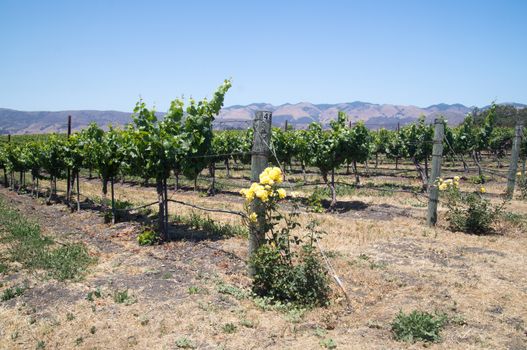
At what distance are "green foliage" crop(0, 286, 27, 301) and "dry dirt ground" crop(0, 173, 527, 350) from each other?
11 centimetres

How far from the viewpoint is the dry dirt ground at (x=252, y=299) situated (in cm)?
488

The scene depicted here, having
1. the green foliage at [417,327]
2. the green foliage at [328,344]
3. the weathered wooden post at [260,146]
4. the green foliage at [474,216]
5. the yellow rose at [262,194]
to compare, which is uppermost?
the weathered wooden post at [260,146]

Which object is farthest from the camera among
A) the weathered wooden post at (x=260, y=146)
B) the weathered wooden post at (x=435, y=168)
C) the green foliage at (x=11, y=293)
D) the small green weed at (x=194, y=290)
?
the weathered wooden post at (x=435, y=168)

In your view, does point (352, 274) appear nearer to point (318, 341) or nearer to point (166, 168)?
point (318, 341)

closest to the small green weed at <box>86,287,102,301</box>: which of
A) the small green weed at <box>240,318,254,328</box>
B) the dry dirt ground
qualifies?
the dry dirt ground

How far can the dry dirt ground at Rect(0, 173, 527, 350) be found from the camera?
16.0ft

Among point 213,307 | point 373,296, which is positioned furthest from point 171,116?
point 373,296

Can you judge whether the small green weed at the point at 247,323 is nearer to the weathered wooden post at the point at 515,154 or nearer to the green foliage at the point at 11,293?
the green foliage at the point at 11,293

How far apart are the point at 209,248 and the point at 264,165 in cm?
300

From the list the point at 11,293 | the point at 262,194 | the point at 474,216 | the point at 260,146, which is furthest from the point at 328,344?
the point at 474,216

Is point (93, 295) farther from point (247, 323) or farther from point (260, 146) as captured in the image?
point (260, 146)

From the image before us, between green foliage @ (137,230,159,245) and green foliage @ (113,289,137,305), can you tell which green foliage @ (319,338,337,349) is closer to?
green foliage @ (113,289,137,305)

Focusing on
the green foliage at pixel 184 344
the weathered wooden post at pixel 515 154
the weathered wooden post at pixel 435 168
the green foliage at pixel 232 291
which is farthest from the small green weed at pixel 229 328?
the weathered wooden post at pixel 515 154

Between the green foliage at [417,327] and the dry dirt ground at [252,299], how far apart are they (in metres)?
0.11
